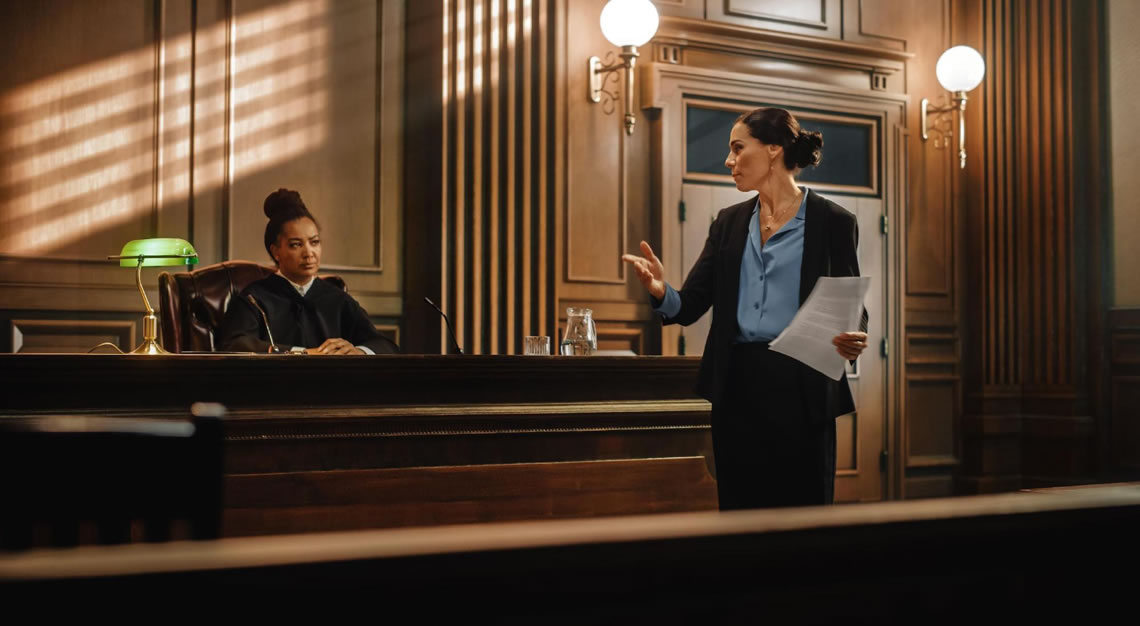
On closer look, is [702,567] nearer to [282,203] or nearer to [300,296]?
[300,296]

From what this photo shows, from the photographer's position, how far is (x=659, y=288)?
2387mm

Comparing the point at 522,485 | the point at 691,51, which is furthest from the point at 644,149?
the point at 522,485

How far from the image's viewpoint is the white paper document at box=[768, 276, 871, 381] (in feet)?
6.89

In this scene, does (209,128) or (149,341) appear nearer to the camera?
(149,341)

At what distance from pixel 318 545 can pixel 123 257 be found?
3.11 metres

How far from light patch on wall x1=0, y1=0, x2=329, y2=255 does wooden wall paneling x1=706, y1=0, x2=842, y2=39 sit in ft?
7.16

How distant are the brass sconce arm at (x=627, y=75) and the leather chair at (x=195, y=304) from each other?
2135 millimetres

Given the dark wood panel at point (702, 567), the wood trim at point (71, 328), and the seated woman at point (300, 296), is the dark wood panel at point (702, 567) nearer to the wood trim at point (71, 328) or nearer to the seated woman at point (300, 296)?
the seated woman at point (300, 296)

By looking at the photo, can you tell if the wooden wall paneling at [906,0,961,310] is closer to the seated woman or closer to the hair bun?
the seated woman

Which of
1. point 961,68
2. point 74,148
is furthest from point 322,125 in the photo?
point 961,68

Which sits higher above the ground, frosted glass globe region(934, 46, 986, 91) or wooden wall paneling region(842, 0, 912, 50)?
wooden wall paneling region(842, 0, 912, 50)

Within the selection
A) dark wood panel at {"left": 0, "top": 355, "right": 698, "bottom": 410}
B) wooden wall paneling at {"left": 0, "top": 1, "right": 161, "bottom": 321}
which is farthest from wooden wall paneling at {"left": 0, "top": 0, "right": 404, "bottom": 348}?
dark wood panel at {"left": 0, "top": 355, "right": 698, "bottom": 410}

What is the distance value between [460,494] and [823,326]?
1.15m

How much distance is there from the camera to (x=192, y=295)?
3.62 metres
